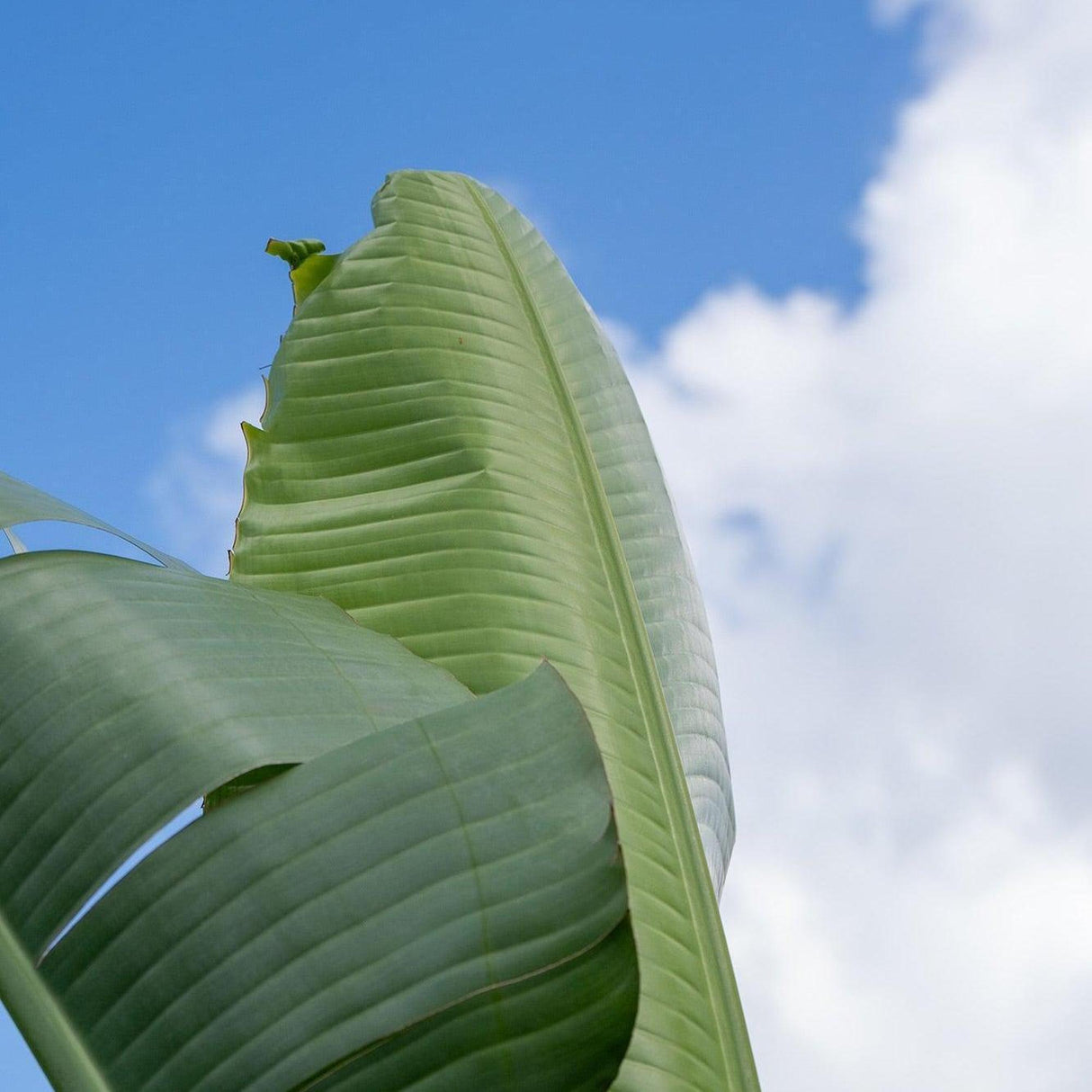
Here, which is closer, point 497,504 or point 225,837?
point 225,837

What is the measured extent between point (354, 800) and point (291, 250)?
2.64ft

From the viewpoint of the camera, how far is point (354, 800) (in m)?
0.64

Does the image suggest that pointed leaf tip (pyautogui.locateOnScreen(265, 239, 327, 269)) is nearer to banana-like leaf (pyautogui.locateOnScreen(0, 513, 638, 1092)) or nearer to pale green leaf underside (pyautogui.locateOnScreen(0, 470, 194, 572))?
pale green leaf underside (pyautogui.locateOnScreen(0, 470, 194, 572))

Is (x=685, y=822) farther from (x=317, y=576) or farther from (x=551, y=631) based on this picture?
(x=317, y=576)

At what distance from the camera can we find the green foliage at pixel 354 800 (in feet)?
1.99

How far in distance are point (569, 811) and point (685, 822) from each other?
1.43 ft

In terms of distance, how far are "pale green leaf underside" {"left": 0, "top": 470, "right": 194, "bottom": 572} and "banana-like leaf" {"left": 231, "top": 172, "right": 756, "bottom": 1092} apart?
0.33ft

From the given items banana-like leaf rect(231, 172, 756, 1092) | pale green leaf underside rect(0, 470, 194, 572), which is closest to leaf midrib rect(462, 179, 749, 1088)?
banana-like leaf rect(231, 172, 756, 1092)

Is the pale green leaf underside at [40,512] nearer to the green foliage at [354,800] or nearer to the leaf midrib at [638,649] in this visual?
the green foliage at [354,800]

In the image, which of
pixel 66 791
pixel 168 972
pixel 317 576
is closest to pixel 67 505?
pixel 317 576

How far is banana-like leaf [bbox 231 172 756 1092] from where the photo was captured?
3.17ft

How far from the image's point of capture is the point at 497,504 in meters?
1.12

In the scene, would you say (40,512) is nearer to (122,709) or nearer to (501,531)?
(122,709)

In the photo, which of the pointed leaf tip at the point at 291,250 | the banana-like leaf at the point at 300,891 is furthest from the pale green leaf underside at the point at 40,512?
the pointed leaf tip at the point at 291,250
